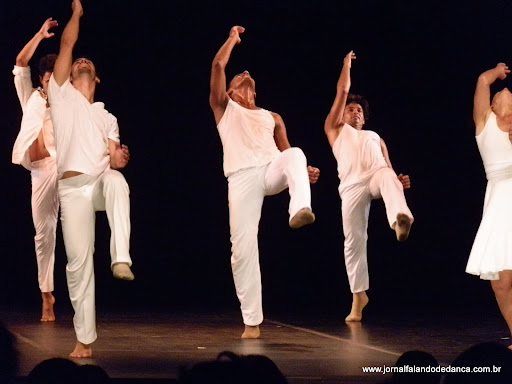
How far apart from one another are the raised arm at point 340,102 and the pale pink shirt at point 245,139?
0.88m

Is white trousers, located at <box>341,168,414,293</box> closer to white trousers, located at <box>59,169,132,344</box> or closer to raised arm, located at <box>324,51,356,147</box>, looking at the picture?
raised arm, located at <box>324,51,356,147</box>

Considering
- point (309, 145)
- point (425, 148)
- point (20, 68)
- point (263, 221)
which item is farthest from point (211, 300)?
point (20, 68)

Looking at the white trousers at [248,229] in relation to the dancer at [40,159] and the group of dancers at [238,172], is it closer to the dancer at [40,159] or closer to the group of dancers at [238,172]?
the group of dancers at [238,172]

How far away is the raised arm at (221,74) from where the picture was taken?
234 inches

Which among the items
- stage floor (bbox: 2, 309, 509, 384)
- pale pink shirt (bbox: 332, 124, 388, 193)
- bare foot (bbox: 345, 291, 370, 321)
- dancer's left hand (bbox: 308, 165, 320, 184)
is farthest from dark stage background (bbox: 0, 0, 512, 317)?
dancer's left hand (bbox: 308, 165, 320, 184)

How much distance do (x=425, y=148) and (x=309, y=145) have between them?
1.03 meters

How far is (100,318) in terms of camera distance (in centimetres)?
702

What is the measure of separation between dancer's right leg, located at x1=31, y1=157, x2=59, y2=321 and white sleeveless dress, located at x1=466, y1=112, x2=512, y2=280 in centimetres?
300

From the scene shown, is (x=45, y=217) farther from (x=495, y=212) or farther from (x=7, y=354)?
(x=7, y=354)

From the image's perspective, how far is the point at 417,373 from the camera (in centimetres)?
257

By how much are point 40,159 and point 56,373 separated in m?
4.69

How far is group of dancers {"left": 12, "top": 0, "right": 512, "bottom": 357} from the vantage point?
505cm

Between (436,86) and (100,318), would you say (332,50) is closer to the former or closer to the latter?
(436,86)

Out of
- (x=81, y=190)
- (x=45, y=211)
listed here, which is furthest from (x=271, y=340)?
(x=45, y=211)
